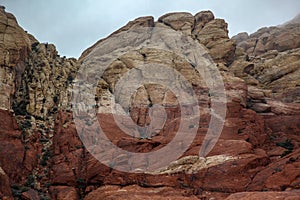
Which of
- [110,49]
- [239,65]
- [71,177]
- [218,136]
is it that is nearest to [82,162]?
[71,177]

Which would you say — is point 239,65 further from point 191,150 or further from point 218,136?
point 191,150

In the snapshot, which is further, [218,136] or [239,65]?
[239,65]

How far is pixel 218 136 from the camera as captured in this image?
33.4 m

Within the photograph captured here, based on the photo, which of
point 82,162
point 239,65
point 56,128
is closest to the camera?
point 82,162

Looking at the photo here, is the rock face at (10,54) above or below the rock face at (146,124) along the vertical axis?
above

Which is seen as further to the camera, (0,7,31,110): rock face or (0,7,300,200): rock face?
(0,7,31,110): rock face

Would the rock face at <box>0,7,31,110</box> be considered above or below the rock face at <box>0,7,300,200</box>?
above

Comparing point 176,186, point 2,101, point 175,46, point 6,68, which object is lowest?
point 176,186

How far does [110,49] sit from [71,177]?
119ft

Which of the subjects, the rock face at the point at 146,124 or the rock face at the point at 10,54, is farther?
the rock face at the point at 10,54

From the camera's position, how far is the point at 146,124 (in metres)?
42.7

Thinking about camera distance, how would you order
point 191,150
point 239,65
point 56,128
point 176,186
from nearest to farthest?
point 176,186 → point 191,150 → point 56,128 → point 239,65

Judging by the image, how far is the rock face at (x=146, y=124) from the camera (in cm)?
2689

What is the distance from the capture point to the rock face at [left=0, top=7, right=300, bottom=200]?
26891 millimetres
